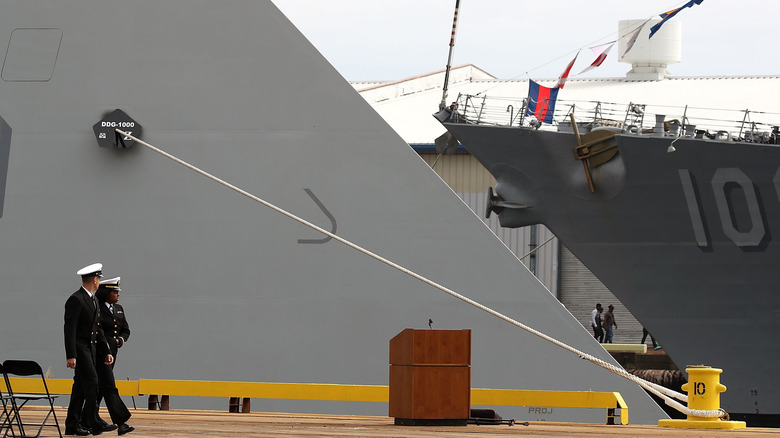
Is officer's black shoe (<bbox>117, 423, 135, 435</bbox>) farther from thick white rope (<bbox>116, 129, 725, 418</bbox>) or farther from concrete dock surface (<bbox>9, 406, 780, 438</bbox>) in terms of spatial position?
thick white rope (<bbox>116, 129, 725, 418</bbox>)

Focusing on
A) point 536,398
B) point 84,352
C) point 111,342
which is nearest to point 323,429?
point 111,342

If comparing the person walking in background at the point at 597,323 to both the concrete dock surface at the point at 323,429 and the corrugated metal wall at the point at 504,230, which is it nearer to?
the corrugated metal wall at the point at 504,230

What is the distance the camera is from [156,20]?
37.3ft

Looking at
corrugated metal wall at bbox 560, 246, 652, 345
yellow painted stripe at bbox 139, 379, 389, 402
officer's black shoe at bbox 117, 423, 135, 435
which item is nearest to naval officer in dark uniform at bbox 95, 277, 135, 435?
officer's black shoe at bbox 117, 423, 135, 435

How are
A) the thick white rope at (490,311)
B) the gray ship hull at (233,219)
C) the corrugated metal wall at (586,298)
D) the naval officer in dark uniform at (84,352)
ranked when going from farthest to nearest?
the corrugated metal wall at (586,298)
the gray ship hull at (233,219)
the thick white rope at (490,311)
the naval officer in dark uniform at (84,352)

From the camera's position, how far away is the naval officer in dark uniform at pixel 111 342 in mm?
7719

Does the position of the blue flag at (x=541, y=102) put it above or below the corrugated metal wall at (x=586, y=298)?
above

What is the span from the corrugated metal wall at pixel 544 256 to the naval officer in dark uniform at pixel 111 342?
16.2 metres

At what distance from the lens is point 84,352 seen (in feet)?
25.4

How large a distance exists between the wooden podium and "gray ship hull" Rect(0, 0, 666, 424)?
1.95 metres

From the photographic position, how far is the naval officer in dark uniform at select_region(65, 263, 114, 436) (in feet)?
25.1

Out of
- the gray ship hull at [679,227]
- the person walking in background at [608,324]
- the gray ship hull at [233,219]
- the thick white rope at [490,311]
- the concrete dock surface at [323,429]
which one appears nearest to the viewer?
the concrete dock surface at [323,429]

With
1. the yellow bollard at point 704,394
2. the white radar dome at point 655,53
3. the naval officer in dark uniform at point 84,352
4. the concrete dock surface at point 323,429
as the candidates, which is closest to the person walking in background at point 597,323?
the white radar dome at point 655,53

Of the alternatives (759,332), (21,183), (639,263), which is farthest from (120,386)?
(759,332)
